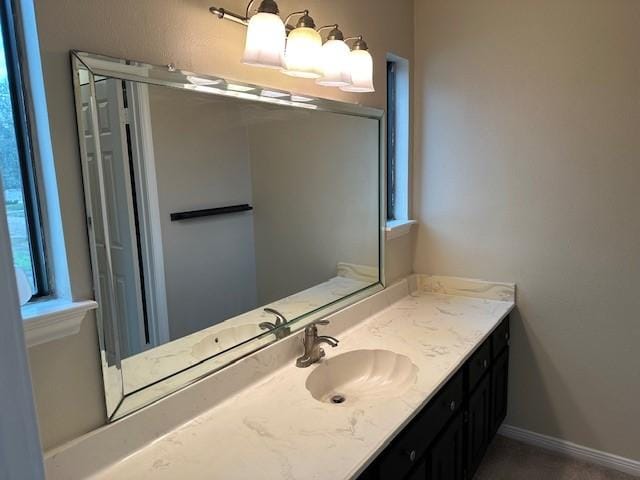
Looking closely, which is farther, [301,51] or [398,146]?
[398,146]

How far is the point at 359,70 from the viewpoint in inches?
66.6

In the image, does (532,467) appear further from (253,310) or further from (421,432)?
(253,310)

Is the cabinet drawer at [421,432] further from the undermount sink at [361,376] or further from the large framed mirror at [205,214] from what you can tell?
the large framed mirror at [205,214]

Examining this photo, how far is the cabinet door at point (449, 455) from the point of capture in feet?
4.98

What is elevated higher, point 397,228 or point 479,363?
point 397,228

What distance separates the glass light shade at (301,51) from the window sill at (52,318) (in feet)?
2.93

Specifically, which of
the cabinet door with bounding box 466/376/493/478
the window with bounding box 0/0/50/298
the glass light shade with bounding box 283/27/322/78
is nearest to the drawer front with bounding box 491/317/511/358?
the cabinet door with bounding box 466/376/493/478

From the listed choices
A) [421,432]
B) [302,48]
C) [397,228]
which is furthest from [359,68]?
[421,432]

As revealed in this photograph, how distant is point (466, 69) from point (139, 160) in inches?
65.1

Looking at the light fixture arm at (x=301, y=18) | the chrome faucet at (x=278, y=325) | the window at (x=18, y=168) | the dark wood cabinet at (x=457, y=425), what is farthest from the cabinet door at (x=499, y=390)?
the window at (x=18, y=168)

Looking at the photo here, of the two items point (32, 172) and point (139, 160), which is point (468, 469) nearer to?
point (139, 160)

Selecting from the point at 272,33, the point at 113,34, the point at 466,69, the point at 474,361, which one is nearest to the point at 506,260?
the point at 474,361

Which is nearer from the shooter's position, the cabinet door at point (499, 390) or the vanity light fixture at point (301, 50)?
the vanity light fixture at point (301, 50)

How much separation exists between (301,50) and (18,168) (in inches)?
33.8
